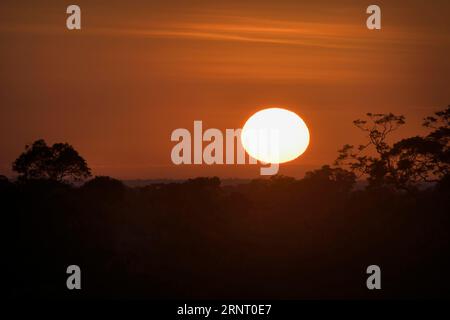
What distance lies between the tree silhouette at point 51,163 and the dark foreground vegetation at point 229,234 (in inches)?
2.0

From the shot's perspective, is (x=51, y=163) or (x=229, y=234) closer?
(x=229, y=234)

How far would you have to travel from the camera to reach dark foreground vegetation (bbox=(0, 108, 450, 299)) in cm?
4281

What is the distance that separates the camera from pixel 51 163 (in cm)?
5356

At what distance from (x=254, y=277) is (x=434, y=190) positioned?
31.5ft

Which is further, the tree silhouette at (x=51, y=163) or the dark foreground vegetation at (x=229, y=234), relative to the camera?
the tree silhouette at (x=51, y=163)

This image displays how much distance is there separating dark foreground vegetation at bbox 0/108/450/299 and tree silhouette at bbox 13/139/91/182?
0.05m

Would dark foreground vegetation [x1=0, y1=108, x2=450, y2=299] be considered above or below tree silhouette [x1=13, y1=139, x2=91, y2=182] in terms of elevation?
below

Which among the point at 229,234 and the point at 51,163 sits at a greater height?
the point at 51,163

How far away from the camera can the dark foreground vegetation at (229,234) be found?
42.8m

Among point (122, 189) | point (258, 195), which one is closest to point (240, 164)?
A: point (258, 195)

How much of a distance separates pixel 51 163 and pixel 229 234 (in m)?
10.4
